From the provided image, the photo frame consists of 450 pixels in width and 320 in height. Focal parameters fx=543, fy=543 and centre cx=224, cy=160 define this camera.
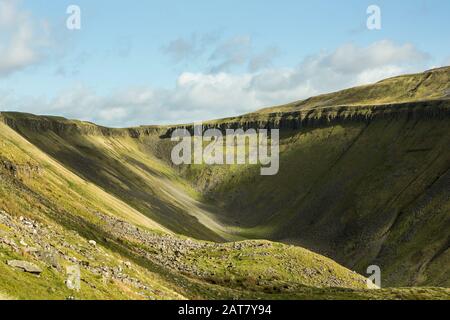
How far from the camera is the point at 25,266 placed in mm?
27375

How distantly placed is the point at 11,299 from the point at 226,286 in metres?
31.2

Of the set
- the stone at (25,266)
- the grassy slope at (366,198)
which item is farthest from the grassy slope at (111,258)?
the grassy slope at (366,198)

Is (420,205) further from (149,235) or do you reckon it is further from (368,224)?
(149,235)

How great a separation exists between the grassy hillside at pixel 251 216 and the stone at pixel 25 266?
0.47 meters

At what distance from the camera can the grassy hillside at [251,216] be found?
39722 mm

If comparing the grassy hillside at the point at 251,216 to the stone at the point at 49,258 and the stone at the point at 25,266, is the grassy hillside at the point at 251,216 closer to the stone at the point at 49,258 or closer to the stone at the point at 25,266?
the stone at the point at 49,258

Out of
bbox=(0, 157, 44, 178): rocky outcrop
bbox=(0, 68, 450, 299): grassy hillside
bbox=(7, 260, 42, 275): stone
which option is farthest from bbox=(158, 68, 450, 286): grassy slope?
bbox=(7, 260, 42, 275): stone

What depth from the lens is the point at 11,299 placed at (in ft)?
76.7

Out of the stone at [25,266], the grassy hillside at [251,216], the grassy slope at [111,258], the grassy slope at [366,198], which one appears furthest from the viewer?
the grassy slope at [366,198]

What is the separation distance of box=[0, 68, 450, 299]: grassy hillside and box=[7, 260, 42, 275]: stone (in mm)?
466

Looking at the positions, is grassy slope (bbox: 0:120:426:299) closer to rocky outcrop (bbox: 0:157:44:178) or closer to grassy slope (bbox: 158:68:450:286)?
rocky outcrop (bbox: 0:157:44:178)

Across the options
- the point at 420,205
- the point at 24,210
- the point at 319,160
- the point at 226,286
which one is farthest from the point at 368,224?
the point at 24,210

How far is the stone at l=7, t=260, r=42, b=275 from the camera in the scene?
27.2 metres

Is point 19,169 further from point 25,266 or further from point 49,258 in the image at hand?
point 25,266
